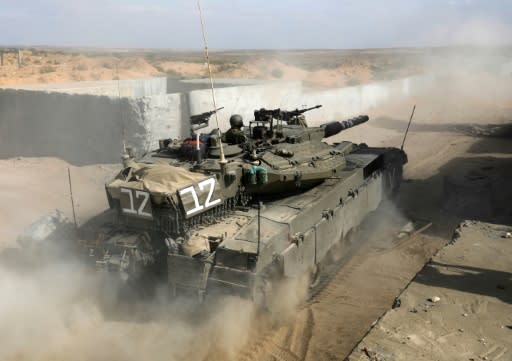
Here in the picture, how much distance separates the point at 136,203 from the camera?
829 centimetres

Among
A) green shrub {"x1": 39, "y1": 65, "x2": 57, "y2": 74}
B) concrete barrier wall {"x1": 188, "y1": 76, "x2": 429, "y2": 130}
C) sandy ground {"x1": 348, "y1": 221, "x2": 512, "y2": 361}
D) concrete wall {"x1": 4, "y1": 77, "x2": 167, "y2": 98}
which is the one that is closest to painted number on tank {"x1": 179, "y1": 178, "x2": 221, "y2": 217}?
sandy ground {"x1": 348, "y1": 221, "x2": 512, "y2": 361}

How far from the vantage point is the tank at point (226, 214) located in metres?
7.66

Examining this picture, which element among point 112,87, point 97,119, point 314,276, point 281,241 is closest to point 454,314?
point 281,241

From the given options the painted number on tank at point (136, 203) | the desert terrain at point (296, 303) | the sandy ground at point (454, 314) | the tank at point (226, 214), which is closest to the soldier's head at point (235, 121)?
the tank at point (226, 214)

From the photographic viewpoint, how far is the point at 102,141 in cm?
1664

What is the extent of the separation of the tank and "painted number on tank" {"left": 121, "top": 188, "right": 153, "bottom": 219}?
2 centimetres

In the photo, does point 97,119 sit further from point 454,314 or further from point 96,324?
point 454,314

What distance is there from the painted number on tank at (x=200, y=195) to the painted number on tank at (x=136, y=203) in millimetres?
601

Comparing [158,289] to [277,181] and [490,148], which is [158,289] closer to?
[277,181]

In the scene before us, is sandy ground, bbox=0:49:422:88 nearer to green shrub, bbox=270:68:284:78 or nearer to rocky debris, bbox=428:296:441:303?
green shrub, bbox=270:68:284:78

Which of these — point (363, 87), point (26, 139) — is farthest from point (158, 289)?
point (363, 87)

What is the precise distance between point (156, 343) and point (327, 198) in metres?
4.05

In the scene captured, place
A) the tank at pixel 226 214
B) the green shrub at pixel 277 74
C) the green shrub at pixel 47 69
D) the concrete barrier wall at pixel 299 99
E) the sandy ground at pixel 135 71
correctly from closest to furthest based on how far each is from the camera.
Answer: the tank at pixel 226 214 < the concrete barrier wall at pixel 299 99 < the sandy ground at pixel 135 71 < the green shrub at pixel 47 69 < the green shrub at pixel 277 74

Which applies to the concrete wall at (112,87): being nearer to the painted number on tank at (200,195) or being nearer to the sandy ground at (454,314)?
the painted number on tank at (200,195)
